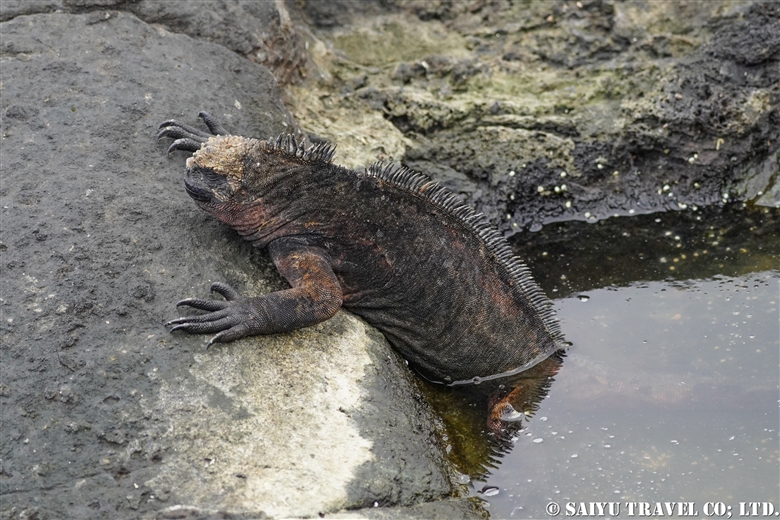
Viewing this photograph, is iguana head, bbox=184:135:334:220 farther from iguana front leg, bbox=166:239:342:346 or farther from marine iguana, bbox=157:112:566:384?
iguana front leg, bbox=166:239:342:346

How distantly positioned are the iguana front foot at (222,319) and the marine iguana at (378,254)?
35mm

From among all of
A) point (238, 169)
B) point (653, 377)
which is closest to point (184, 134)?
point (238, 169)

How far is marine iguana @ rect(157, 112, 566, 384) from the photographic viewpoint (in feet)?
14.4

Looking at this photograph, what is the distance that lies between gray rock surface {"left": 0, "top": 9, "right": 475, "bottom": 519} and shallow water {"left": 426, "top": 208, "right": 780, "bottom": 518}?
625 mm

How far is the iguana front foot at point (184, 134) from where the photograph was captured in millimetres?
4742

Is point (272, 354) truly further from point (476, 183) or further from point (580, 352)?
point (476, 183)

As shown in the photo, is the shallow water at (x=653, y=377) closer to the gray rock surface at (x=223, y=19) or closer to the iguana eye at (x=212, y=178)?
the iguana eye at (x=212, y=178)

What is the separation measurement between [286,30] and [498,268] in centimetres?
272

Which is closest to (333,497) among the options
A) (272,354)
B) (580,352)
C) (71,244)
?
(272,354)

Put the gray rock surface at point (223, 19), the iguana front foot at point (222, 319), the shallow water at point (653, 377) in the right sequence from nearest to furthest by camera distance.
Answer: the iguana front foot at point (222, 319) → the shallow water at point (653, 377) → the gray rock surface at point (223, 19)

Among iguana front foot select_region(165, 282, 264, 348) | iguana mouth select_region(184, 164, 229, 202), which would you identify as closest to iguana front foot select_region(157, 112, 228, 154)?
iguana mouth select_region(184, 164, 229, 202)

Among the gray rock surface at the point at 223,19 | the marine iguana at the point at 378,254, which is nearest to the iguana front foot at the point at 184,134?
the marine iguana at the point at 378,254

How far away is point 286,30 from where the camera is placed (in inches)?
249

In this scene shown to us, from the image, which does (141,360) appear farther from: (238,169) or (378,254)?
(378,254)
